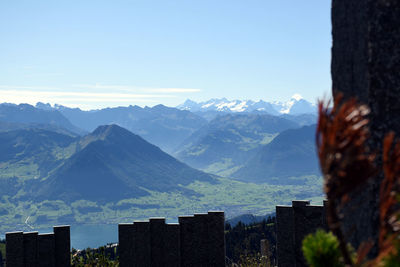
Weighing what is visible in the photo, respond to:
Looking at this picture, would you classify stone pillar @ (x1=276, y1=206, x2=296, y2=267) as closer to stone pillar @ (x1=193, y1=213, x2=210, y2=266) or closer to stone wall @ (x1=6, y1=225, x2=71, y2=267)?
stone pillar @ (x1=193, y1=213, x2=210, y2=266)

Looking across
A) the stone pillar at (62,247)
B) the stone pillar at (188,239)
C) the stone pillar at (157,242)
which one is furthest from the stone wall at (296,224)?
the stone pillar at (62,247)

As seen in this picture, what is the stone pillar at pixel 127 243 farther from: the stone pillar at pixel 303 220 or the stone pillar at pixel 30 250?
the stone pillar at pixel 303 220

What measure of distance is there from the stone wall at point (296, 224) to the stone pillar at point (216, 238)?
2.70ft

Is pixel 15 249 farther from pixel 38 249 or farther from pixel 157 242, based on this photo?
pixel 157 242

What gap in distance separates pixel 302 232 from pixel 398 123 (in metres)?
4.09

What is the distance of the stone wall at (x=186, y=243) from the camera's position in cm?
711

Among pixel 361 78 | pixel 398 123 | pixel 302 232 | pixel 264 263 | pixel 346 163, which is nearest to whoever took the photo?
pixel 346 163

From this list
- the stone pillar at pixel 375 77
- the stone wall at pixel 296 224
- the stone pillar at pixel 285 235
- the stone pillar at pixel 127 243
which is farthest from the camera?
the stone pillar at pixel 127 243

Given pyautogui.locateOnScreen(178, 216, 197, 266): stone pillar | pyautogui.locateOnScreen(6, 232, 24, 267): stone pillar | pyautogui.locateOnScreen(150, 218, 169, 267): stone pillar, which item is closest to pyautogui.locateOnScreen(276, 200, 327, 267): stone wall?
pyautogui.locateOnScreen(178, 216, 197, 266): stone pillar

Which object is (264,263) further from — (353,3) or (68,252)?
(353,3)

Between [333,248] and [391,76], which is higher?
[391,76]

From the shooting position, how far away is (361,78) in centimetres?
313

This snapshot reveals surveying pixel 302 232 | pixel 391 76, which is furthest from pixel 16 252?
pixel 391 76

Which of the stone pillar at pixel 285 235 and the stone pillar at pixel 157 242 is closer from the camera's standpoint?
the stone pillar at pixel 285 235
